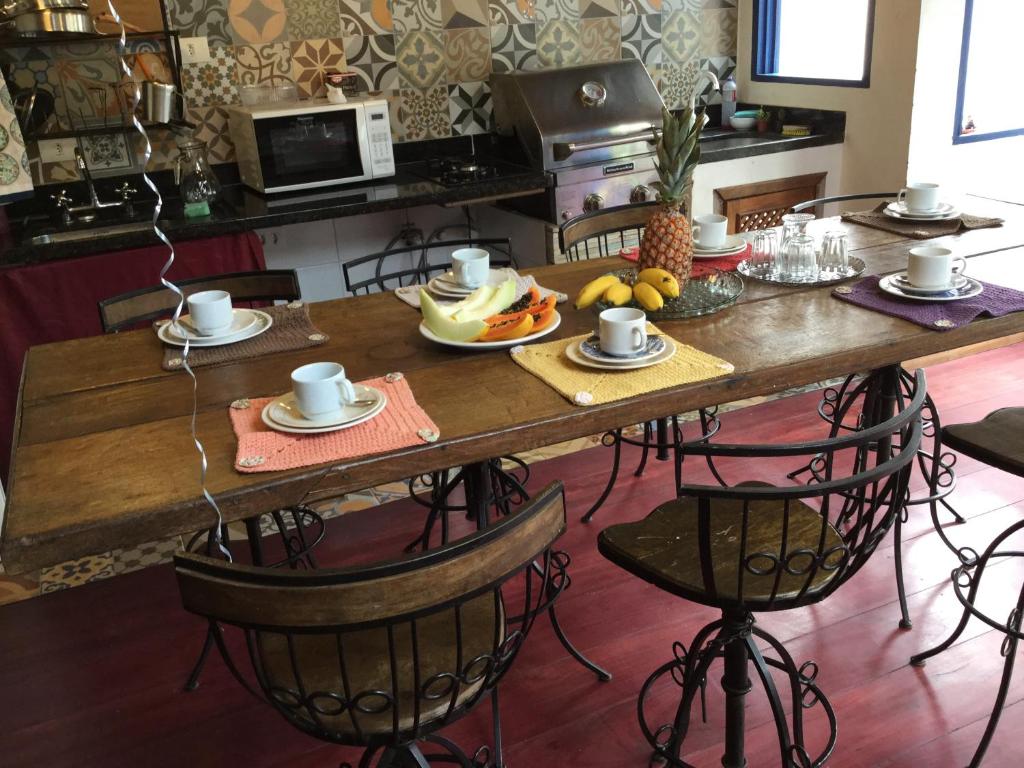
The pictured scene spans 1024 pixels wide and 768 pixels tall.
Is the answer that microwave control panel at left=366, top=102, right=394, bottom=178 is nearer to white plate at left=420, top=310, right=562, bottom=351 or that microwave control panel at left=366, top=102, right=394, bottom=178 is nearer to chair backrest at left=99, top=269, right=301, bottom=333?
chair backrest at left=99, top=269, right=301, bottom=333

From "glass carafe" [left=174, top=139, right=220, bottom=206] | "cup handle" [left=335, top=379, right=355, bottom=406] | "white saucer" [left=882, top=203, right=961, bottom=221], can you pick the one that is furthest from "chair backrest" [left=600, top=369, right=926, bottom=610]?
"glass carafe" [left=174, top=139, right=220, bottom=206]

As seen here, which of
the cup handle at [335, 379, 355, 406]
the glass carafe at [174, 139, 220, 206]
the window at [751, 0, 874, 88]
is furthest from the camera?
the window at [751, 0, 874, 88]

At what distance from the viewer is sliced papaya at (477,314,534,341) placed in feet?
6.17

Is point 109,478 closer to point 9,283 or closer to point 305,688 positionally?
point 305,688

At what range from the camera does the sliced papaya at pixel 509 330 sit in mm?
1881

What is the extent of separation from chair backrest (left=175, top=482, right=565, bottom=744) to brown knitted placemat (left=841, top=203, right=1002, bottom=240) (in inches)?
62.7

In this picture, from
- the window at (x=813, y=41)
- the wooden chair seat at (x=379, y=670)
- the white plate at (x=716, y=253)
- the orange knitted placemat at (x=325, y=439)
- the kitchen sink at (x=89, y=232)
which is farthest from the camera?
the window at (x=813, y=41)

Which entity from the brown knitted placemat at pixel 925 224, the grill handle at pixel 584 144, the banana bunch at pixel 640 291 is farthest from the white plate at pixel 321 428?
the grill handle at pixel 584 144

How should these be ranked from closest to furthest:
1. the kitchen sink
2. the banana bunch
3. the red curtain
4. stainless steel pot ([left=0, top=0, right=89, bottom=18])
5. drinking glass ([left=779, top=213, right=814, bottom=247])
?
the banana bunch
drinking glass ([left=779, top=213, right=814, bottom=247])
stainless steel pot ([left=0, top=0, right=89, bottom=18])
the red curtain
the kitchen sink

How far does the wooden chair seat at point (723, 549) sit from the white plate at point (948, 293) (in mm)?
538

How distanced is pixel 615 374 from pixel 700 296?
0.45 m

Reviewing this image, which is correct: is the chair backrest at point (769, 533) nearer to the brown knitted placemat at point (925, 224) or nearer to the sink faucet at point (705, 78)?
the brown knitted placemat at point (925, 224)

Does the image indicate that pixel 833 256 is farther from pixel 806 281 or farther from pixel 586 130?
pixel 586 130

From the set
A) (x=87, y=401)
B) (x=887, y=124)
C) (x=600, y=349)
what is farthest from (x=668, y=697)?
(x=887, y=124)
